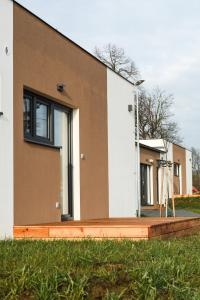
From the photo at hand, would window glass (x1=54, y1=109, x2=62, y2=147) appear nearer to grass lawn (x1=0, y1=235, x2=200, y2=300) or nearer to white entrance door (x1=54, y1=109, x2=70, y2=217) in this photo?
white entrance door (x1=54, y1=109, x2=70, y2=217)

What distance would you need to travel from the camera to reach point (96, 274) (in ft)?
15.7

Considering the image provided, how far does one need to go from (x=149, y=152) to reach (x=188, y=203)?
Result: 3223mm

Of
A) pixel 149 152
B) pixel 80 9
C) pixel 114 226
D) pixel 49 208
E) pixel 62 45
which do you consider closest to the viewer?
pixel 114 226

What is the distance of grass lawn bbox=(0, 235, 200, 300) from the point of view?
440cm

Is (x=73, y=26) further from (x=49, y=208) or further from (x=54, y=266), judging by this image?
(x=54, y=266)

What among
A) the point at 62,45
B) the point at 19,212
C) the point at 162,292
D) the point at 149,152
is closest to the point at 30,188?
the point at 19,212

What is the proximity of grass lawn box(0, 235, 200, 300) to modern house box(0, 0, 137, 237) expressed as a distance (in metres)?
3.36

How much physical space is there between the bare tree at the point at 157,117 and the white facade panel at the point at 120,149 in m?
30.1

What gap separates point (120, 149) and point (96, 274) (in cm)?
1085

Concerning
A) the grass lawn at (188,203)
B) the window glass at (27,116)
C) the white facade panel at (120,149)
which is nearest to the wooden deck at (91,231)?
the window glass at (27,116)

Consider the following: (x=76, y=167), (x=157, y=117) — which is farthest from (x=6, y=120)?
(x=157, y=117)

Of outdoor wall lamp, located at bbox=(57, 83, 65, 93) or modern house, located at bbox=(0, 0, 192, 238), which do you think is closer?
modern house, located at bbox=(0, 0, 192, 238)

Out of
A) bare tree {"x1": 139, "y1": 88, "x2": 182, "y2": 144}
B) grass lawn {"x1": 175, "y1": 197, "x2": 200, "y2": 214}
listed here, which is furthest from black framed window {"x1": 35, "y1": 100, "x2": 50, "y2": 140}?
bare tree {"x1": 139, "y1": 88, "x2": 182, "y2": 144}

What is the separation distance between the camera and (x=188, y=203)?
27406 mm
